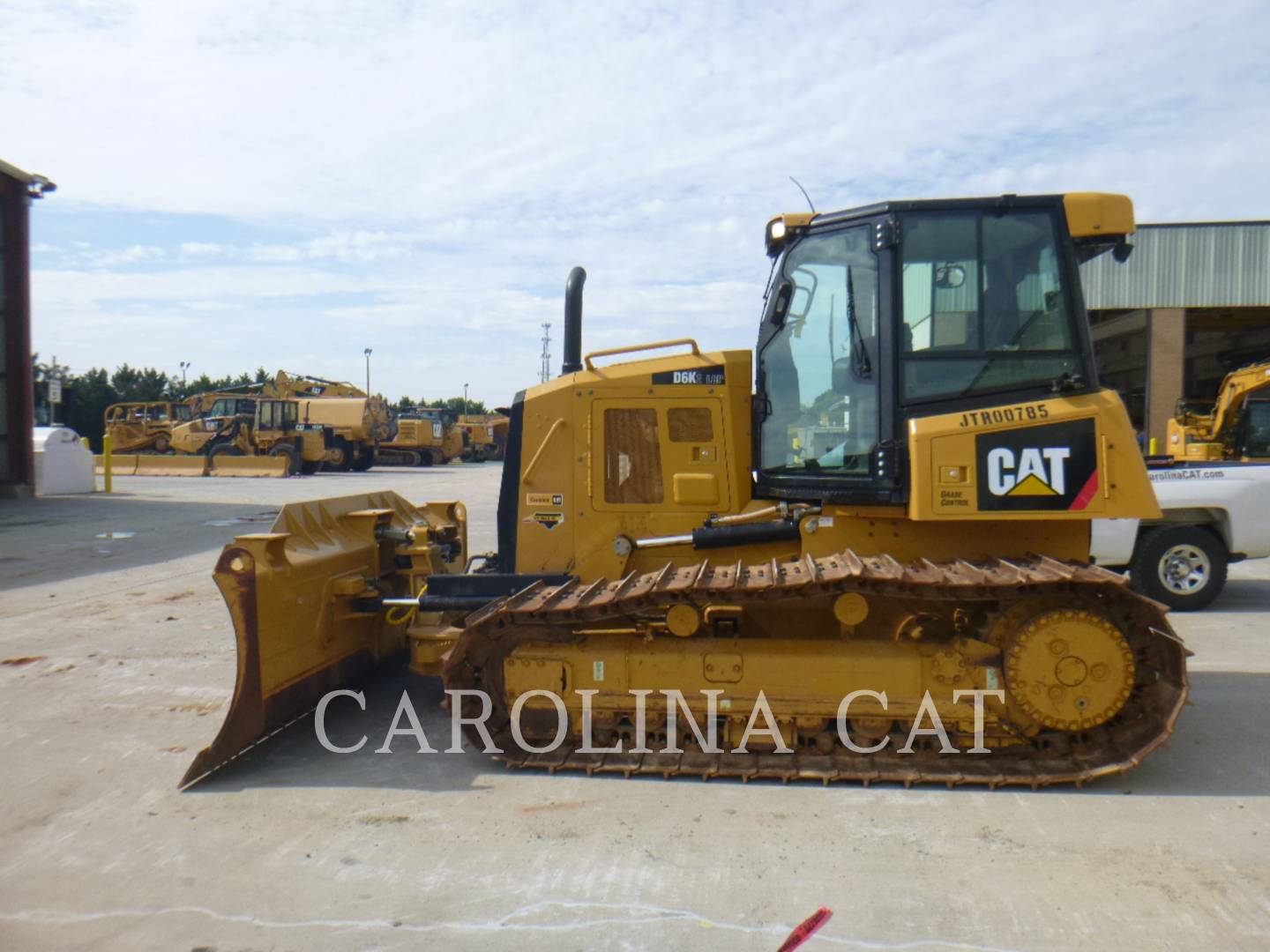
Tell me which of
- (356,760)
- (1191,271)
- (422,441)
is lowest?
(356,760)

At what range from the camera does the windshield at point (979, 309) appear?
500cm

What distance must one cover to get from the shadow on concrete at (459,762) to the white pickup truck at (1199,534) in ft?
10.8

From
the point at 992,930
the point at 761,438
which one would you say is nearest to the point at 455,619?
the point at 761,438

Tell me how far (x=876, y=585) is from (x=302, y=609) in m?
3.05

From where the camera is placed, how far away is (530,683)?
504 cm

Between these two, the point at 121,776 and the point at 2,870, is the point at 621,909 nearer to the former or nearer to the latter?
the point at 2,870

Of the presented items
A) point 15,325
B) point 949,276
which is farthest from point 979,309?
point 15,325

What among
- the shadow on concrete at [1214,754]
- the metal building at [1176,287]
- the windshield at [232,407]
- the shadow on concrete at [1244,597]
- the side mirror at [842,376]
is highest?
the metal building at [1176,287]

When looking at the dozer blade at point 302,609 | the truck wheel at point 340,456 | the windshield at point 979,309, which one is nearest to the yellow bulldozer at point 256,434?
the truck wheel at point 340,456

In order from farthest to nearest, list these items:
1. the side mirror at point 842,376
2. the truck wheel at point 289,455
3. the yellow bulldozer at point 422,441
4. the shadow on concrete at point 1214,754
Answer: the yellow bulldozer at point 422,441 → the truck wheel at point 289,455 → the side mirror at point 842,376 → the shadow on concrete at point 1214,754

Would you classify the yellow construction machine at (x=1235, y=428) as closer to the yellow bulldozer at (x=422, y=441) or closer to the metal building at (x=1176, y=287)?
the metal building at (x=1176, y=287)

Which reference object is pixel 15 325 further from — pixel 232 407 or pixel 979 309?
pixel 979 309

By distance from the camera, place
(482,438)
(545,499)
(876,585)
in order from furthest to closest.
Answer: (482,438) < (545,499) < (876,585)

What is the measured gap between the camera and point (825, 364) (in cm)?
523
